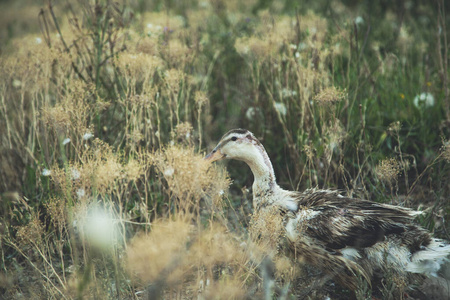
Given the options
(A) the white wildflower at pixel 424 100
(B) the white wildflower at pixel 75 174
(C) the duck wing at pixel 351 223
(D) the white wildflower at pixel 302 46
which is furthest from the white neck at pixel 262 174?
(A) the white wildflower at pixel 424 100

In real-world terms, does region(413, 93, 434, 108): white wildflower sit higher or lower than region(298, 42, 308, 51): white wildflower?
lower

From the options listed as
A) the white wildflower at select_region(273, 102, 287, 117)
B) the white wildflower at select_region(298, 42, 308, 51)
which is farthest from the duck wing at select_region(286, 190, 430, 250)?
the white wildflower at select_region(298, 42, 308, 51)

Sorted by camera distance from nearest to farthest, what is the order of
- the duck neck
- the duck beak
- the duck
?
the duck
the duck neck
the duck beak

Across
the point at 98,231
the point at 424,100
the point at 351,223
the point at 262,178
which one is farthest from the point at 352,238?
the point at 424,100

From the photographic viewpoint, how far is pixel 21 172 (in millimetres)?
4445

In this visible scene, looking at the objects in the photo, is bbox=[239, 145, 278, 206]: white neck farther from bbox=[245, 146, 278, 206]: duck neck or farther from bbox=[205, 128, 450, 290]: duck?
bbox=[205, 128, 450, 290]: duck

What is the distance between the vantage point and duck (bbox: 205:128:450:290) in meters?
2.92

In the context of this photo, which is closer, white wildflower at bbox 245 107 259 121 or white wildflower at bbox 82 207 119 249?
white wildflower at bbox 82 207 119 249

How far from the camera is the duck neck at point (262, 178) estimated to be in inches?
136

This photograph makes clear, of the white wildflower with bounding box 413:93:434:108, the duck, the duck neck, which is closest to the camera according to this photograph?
the duck

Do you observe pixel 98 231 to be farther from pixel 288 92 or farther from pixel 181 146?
pixel 288 92

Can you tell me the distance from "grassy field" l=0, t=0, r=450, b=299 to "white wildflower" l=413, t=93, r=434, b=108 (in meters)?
0.02

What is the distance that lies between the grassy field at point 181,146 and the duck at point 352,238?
156mm

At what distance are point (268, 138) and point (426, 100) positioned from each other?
1.64 m
